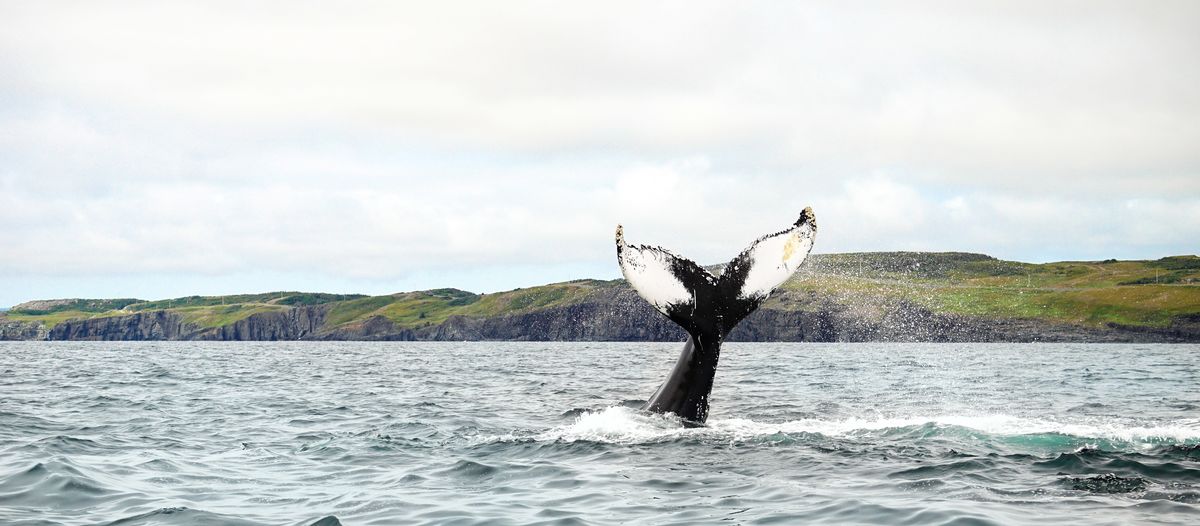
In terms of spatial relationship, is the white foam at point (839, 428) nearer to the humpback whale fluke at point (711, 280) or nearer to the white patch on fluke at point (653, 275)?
the humpback whale fluke at point (711, 280)

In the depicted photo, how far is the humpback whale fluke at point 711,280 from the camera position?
38.1ft

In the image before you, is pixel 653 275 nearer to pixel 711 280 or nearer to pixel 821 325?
pixel 711 280

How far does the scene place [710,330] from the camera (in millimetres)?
12570

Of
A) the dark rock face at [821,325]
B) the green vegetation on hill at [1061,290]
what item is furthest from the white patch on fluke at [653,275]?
the green vegetation on hill at [1061,290]

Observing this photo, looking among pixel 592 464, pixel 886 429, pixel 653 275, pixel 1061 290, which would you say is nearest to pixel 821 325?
pixel 1061 290

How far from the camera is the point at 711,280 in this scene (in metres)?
12.4

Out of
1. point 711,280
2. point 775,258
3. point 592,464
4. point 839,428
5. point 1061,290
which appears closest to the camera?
point 592,464

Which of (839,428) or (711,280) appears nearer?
(711,280)

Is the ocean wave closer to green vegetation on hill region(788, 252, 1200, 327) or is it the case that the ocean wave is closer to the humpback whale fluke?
the humpback whale fluke

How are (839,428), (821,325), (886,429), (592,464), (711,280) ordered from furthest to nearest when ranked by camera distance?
(821,325)
(839,428)
(886,429)
(711,280)
(592,464)

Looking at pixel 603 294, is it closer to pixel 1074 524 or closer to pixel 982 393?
pixel 982 393

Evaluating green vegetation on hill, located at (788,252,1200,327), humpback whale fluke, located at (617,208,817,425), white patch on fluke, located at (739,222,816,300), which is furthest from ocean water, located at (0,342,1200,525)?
green vegetation on hill, located at (788,252,1200,327)

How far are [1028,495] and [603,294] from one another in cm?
18834

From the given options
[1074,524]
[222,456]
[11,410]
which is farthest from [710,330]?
[11,410]
